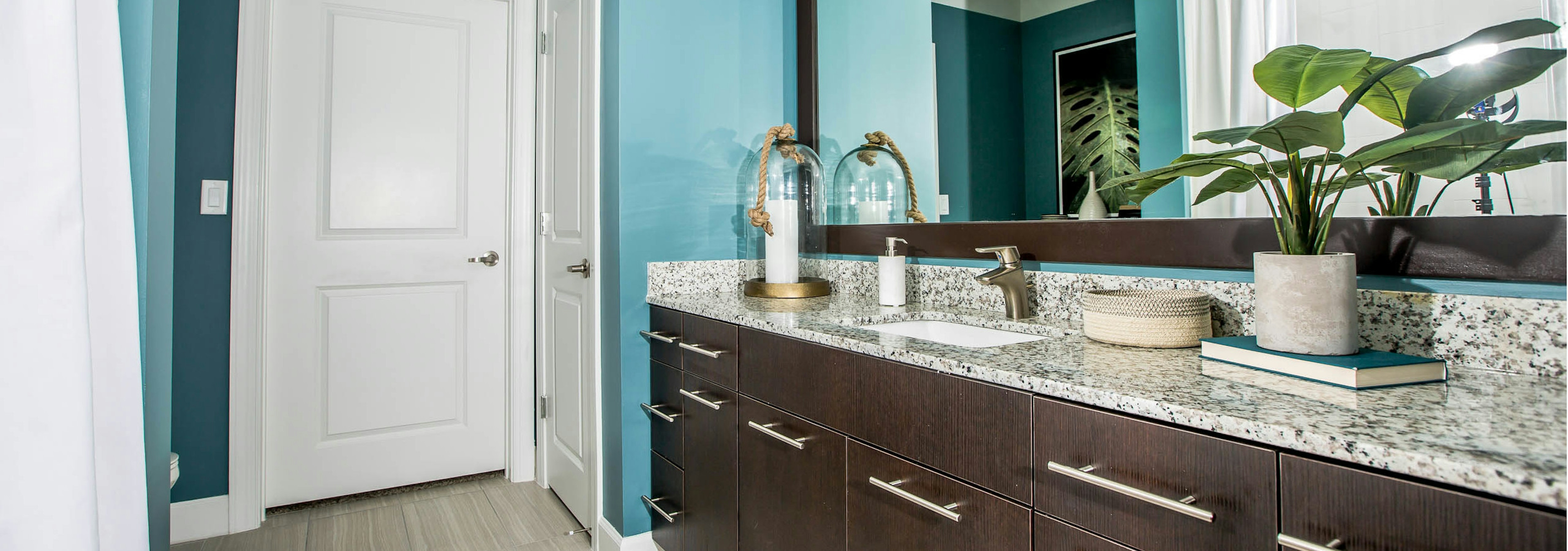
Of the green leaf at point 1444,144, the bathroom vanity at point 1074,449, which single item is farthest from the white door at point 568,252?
the green leaf at point 1444,144

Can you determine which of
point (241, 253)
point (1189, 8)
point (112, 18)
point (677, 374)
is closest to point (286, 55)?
point (241, 253)

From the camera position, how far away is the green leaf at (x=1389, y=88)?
892 millimetres

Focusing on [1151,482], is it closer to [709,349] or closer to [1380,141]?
[1380,141]

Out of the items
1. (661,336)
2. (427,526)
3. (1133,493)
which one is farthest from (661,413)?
(1133,493)

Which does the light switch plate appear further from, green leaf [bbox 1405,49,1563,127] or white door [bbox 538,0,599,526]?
green leaf [bbox 1405,49,1563,127]

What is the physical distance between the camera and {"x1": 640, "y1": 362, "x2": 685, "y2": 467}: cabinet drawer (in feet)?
5.83

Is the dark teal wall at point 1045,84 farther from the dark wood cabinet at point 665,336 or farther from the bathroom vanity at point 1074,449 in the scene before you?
the dark wood cabinet at point 665,336

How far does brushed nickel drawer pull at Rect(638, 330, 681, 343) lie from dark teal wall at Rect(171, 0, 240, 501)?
1.39 meters

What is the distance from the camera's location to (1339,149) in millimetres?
885

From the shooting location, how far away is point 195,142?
7.13ft

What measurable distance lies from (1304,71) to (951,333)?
0.78 meters

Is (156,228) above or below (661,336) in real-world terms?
above

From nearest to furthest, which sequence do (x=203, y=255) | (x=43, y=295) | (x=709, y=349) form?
(x=43, y=295)
(x=709, y=349)
(x=203, y=255)

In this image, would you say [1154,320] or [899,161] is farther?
[899,161]
